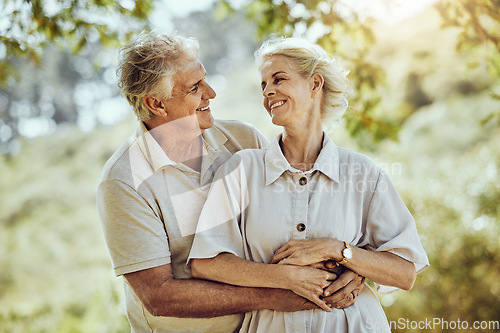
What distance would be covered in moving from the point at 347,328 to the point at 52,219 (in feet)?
→ 29.8

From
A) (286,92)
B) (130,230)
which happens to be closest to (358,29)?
(286,92)

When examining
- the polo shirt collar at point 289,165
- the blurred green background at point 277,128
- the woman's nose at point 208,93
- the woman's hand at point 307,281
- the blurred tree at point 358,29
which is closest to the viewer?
the woman's hand at point 307,281

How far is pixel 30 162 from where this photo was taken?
1152cm

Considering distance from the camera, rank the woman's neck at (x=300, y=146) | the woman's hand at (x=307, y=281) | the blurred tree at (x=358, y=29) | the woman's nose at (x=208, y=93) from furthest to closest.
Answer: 1. the blurred tree at (x=358, y=29)
2. the woman's nose at (x=208, y=93)
3. the woman's neck at (x=300, y=146)
4. the woman's hand at (x=307, y=281)

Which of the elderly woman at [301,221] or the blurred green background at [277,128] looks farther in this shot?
the blurred green background at [277,128]

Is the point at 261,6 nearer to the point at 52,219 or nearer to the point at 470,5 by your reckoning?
the point at 470,5

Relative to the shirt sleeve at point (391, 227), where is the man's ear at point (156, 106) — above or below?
above

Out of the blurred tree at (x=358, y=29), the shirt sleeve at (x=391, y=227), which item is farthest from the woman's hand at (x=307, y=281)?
the blurred tree at (x=358, y=29)

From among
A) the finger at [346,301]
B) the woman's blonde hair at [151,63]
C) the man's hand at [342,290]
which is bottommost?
the finger at [346,301]

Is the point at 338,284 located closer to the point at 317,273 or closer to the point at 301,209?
the point at 317,273

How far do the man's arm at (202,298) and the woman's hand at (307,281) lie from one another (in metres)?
0.03

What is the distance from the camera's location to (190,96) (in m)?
2.04

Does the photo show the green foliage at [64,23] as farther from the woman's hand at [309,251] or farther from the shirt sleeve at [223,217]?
the woman's hand at [309,251]

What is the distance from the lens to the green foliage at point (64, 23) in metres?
2.73
